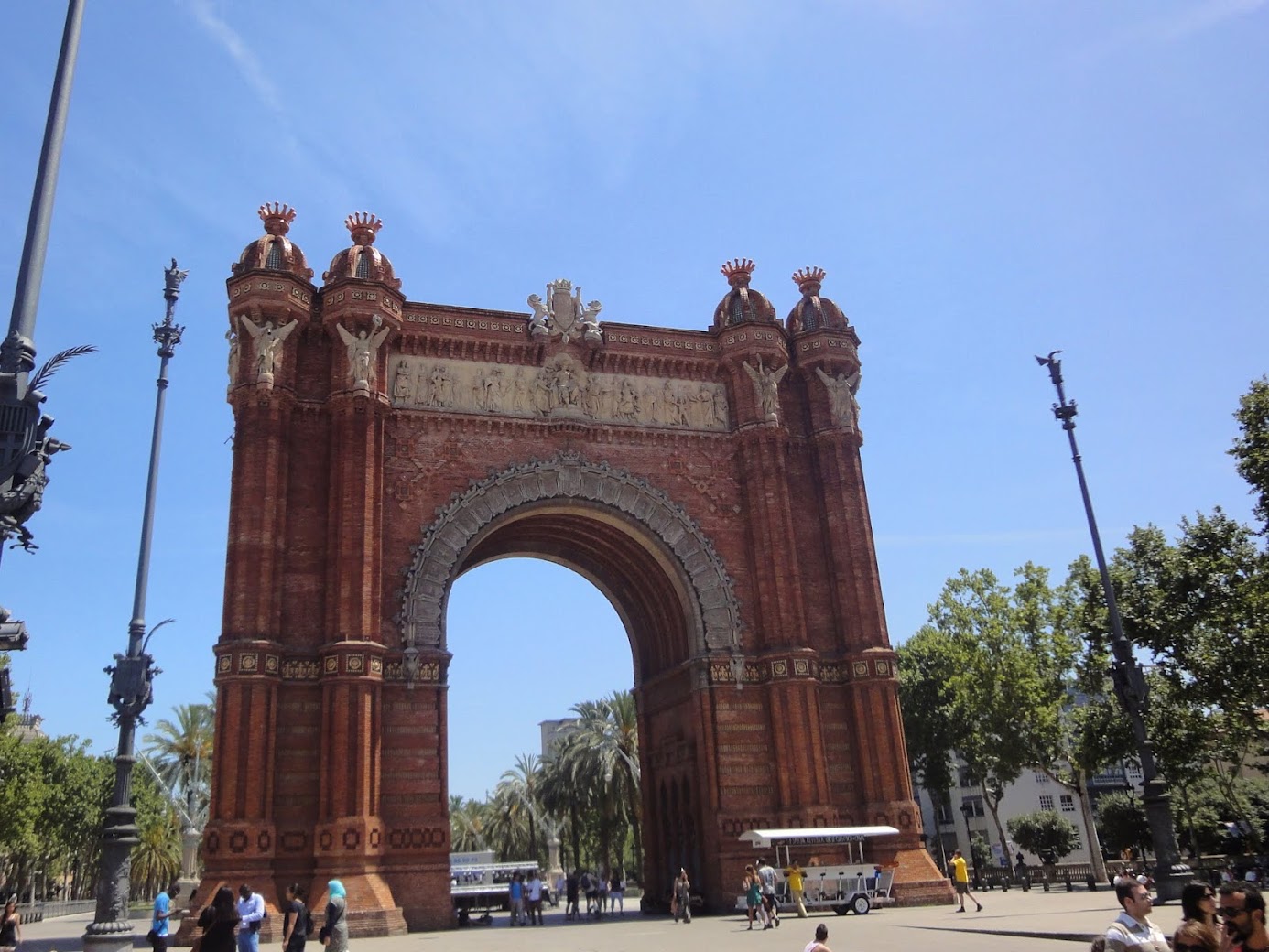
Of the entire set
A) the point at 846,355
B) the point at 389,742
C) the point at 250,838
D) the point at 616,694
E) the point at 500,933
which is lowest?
the point at 500,933

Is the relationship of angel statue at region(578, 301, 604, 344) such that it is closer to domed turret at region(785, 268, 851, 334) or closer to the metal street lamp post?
domed turret at region(785, 268, 851, 334)

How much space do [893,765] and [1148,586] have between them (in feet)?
37.0

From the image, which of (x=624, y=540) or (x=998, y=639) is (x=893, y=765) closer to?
(x=624, y=540)

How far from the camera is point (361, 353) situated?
25.8 metres

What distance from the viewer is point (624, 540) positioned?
95.7 ft

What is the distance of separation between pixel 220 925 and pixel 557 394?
2044 cm

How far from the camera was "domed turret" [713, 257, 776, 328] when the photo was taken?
99.1ft

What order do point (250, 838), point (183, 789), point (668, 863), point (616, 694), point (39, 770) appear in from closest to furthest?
point (250, 838), point (668, 863), point (616, 694), point (39, 770), point (183, 789)

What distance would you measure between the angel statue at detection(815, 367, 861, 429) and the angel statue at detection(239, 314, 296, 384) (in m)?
15.5

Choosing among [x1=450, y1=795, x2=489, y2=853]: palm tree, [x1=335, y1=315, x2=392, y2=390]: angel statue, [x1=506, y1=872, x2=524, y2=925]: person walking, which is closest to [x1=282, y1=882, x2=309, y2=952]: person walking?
[x1=335, y1=315, x2=392, y2=390]: angel statue

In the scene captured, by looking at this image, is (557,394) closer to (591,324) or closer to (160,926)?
(591,324)

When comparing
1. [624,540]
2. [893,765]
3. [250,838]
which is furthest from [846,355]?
[250,838]

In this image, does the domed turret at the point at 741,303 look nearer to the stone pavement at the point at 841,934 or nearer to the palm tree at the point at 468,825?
the stone pavement at the point at 841,934

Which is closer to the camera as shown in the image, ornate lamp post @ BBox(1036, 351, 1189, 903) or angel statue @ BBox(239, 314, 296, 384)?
ornate lamp post @ BBox(1036, 351, 1189, 903)
